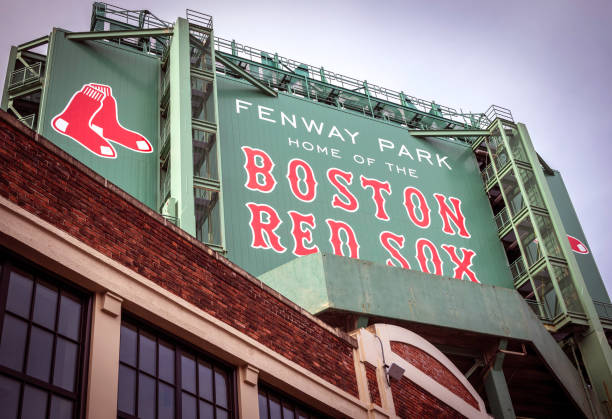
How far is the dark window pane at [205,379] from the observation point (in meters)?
12.4

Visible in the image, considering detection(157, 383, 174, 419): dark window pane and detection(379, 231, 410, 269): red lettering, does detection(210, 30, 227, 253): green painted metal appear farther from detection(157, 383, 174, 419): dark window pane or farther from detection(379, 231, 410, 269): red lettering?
detection(157, 383, 174, 419): dark window pane

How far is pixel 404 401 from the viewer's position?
17.0 m

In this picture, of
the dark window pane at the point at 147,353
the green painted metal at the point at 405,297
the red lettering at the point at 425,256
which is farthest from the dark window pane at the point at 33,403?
the red lettering at the point at 425,256

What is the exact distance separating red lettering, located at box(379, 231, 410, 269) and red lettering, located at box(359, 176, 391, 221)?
2.84 ft

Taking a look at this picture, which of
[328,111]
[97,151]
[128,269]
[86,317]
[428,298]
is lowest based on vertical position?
[86,317]

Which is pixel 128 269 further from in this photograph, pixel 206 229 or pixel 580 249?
pixel 580 249

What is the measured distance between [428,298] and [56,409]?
15141 millimetres

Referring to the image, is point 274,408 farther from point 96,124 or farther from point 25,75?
point 25,75

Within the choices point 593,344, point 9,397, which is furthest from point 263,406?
point 593,344

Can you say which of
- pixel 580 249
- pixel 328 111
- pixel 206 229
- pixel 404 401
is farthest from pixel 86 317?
pixel 580 249

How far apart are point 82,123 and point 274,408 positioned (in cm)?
1672

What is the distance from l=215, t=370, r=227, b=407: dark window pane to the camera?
1267 centimetres

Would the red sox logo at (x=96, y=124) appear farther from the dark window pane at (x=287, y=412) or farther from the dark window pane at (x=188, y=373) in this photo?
the dark window pane at (x=188, y=373)

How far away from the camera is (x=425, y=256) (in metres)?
32.7
